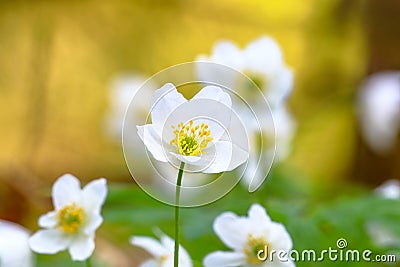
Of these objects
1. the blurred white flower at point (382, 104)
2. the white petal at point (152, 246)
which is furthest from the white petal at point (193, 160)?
the blurred white flower at point (382, 104)

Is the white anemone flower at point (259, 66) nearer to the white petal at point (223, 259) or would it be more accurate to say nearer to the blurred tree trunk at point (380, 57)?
the white petal at point (223, 259)

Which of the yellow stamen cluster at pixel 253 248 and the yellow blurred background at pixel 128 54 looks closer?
the yellow stamen cluster at pixel 253 248

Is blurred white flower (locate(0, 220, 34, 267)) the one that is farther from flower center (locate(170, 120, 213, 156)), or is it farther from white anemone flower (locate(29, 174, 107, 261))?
flower center (locate(170, 120, 213, 156))

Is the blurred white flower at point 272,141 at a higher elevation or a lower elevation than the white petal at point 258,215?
higher

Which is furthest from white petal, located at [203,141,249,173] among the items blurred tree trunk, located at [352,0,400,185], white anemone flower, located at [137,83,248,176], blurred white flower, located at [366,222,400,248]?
blurred tree trunk, located at [352,0,400,185]

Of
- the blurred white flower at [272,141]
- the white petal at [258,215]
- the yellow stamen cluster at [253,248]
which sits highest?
the blurred white flower at [272,141]

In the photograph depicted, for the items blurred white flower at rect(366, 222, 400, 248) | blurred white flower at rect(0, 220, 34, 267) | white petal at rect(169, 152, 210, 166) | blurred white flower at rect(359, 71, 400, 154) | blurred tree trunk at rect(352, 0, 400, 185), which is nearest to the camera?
white petal at rect(169, 152, 210, 166)

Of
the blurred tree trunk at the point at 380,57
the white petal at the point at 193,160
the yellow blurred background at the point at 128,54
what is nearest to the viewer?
the white petal at the point at 193,160
